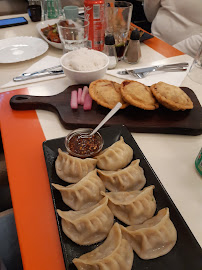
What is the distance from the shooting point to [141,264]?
73cm

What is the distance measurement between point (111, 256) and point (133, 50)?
167 cm

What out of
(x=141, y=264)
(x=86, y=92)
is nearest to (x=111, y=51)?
(x=86, y=92)

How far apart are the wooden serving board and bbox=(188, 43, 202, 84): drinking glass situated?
1.34 ft

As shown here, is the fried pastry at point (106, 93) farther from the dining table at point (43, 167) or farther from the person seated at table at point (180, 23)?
the person seated at table at point (180, 23)

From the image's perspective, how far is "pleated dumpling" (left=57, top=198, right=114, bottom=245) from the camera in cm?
80

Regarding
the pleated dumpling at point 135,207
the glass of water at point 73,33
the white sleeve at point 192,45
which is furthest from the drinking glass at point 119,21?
the pleated dumpling at point 135,207

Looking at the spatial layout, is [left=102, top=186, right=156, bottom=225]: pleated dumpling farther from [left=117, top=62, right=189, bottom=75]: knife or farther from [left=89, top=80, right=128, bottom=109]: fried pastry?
[left=117, top=62, right=189, bottom=75]: knife

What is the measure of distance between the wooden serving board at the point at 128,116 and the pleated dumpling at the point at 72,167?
31cm

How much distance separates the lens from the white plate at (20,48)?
1.99 metres

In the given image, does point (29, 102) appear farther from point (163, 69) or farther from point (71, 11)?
point (71, 11)

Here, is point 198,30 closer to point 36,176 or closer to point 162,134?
point 162,134

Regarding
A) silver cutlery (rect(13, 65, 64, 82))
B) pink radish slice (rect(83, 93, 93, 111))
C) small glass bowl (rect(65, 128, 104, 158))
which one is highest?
silver cutlery (rect(13, 65, 64, 82))

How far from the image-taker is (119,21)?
1977mm

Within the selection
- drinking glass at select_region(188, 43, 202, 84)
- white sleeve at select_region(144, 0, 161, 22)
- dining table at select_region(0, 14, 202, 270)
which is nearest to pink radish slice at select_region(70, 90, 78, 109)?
dining table at select_region(0, 14, 202, 270)
